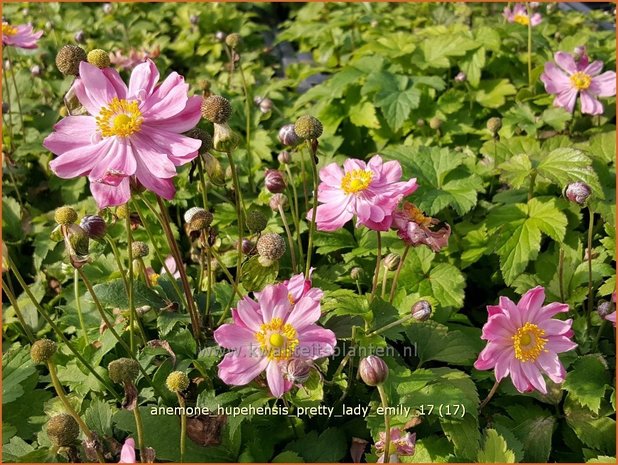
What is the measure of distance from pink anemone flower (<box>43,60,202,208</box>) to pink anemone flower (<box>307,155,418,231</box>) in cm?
45

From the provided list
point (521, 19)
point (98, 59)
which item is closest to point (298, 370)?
point (98, 59)

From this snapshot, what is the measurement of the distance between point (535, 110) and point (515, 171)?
3.04ft

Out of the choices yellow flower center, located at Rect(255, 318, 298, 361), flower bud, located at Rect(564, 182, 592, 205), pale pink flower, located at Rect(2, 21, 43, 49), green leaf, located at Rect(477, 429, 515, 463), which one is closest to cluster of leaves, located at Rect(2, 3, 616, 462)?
green leaf, located at Rect(477, 429, 515, 463)

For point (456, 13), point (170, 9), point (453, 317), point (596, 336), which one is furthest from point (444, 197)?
point (170, 9)

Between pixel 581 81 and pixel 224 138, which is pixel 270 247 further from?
pixel 581 81

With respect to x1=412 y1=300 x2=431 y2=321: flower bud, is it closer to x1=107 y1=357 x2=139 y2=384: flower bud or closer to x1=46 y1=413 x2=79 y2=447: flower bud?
x1=107 y1=357 x2=139 y2=384: flower bud

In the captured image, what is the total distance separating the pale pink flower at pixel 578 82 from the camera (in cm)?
260

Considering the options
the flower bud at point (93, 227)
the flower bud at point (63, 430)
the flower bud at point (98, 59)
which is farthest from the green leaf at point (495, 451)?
the flower bud at point (98, 59)

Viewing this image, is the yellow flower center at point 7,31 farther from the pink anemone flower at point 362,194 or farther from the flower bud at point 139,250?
the pink anemone flower at point 362,194

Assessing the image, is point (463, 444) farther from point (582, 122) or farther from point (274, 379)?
point (582, 122)

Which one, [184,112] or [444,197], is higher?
[184,112]

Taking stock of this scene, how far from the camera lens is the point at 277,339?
132 centimetres

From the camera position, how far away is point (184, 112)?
1360 mm

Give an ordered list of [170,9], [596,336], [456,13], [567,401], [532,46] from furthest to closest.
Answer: [170,9]
[456,13]
[532,46]
[596,336]
[567,401]
